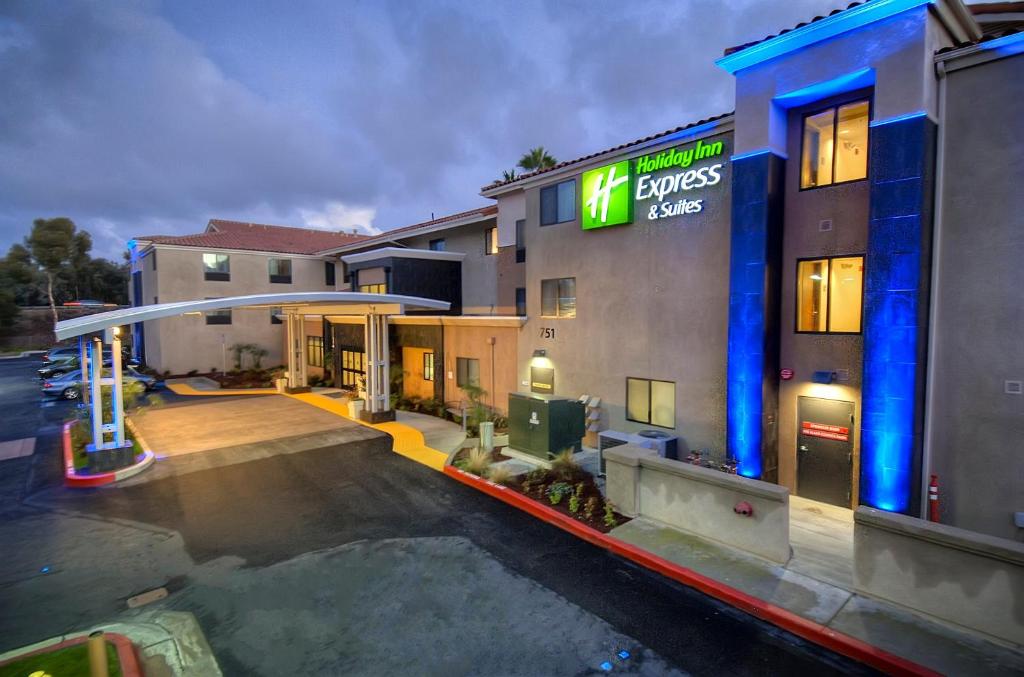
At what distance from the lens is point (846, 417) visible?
11195 millimetres

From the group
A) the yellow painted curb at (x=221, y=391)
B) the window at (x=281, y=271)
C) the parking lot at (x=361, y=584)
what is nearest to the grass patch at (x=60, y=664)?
the parking lot at (x=361, y=584)

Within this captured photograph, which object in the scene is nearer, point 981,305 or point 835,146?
point 981,305

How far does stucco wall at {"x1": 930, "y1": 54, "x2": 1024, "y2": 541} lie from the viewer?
29.4 feet

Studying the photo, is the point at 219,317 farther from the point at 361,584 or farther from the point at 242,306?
the point at 361,584

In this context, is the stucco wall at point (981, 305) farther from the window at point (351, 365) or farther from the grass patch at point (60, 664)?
the window at point (351, 365)

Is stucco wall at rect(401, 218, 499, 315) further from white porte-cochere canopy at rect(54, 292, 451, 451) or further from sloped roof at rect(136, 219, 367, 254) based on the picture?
sloped roof at rect(136, 219, 367, 254)

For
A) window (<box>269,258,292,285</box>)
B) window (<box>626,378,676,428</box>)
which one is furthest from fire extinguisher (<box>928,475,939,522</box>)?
window (<box>269,258,292,285</box>)

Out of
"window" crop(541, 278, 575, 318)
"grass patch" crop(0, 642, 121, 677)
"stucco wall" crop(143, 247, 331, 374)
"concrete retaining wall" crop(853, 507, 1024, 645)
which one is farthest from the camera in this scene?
"stucco wall" crop(143, 247, 331, 374)

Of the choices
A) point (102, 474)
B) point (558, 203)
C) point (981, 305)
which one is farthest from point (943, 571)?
point (102, 474)

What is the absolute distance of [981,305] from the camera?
9273mm

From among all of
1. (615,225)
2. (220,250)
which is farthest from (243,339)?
(615,225)

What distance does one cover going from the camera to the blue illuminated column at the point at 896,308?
30.9 feet

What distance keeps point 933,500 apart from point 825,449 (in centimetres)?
218

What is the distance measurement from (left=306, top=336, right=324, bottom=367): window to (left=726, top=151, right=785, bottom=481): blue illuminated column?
26675mm
